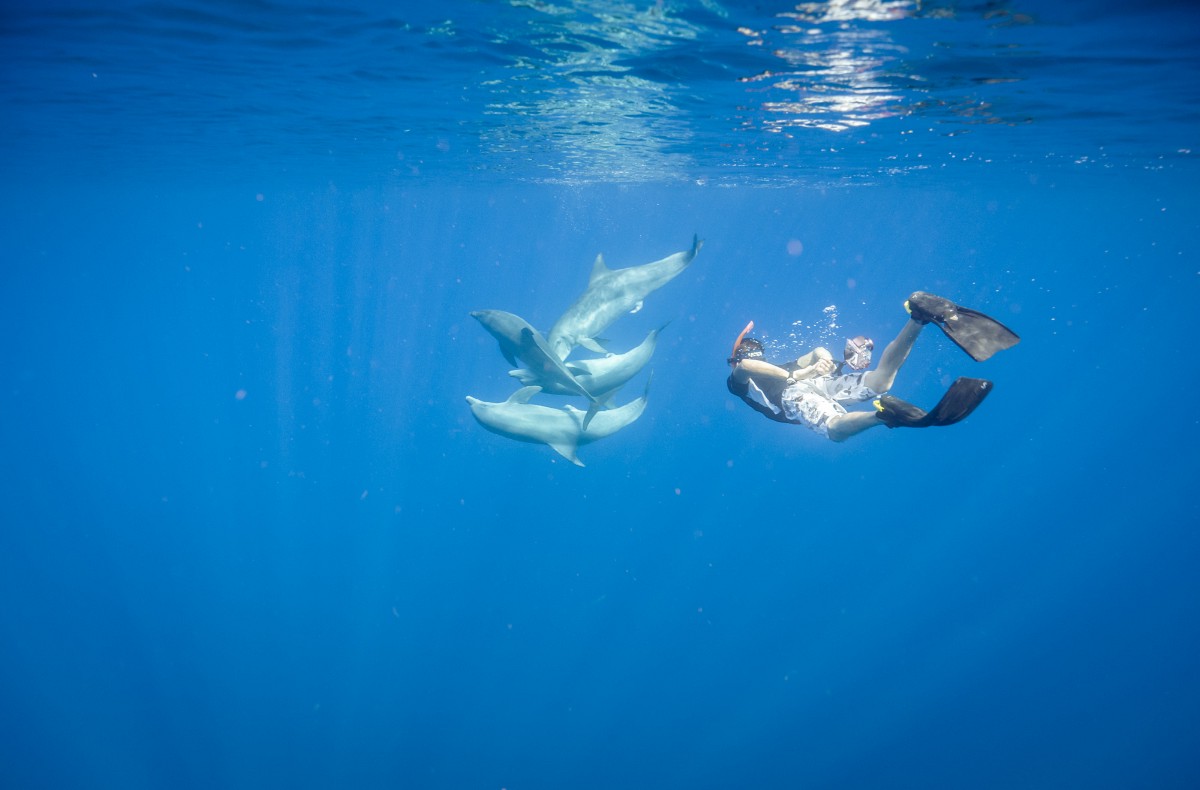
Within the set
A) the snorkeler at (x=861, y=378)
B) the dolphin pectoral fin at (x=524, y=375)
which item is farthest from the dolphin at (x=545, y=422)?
the snorkeler at (x=861, y=378)

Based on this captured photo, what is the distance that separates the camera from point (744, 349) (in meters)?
7.12

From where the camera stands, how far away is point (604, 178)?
87.4ft

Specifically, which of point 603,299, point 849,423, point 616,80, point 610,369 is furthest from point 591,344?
point 616,80

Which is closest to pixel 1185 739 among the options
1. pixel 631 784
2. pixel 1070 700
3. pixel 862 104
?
pixel 1070 700

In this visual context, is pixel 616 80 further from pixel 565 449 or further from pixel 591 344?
pixel 565 449

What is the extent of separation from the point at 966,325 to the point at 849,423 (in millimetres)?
1336

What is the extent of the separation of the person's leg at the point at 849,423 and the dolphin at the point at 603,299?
4.24 metres

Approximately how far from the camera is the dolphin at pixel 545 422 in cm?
979

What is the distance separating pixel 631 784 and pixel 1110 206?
1307 inches

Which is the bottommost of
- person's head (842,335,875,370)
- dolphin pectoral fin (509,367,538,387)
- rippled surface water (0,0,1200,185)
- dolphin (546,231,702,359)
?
dolphin pectoral fin (509,367,538,387)

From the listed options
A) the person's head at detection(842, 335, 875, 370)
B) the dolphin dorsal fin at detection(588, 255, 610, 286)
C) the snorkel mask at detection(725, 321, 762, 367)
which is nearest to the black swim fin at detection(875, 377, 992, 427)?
the person's head at detection(842, 335, 875, 370)

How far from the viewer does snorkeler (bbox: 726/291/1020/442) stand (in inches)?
207

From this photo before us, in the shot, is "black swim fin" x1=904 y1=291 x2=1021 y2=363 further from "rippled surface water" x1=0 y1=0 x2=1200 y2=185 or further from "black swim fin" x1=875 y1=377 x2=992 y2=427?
"rippled surface water" x1=0 y1=0 x2=1200 y2=185

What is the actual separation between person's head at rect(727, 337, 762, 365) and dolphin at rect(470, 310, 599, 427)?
2070mm
